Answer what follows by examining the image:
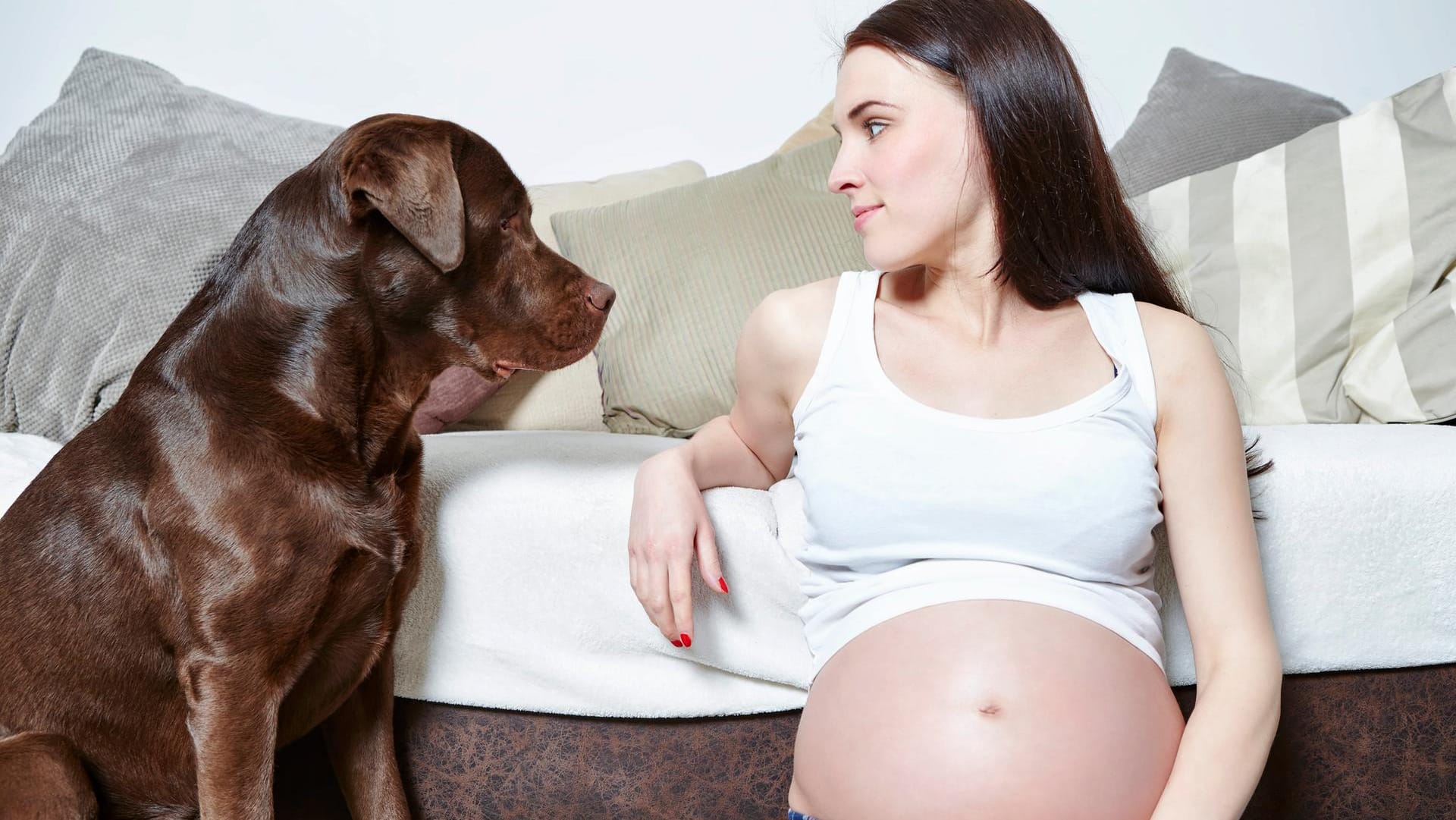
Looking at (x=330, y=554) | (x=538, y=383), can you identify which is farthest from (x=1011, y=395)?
(x=538, y=383)

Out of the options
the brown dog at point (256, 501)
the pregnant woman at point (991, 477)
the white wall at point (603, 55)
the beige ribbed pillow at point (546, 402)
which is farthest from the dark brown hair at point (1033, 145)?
the white wall at point (603, 55)

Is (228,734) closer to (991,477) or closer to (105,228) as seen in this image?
(991,477)

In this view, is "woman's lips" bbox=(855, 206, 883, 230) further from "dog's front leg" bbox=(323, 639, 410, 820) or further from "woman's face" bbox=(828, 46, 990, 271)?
"dog's front leg" bbox=(323, 639, 410, 820)

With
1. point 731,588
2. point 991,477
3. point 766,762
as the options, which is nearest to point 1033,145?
point 991,477

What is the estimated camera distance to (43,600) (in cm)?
108

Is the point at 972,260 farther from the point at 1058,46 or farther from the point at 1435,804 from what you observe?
the point at 1435,804

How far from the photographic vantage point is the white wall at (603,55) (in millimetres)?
2586

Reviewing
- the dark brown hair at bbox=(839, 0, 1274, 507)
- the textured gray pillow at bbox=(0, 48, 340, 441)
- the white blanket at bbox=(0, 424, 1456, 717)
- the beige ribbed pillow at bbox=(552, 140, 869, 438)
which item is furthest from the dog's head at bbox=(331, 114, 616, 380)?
the textured gray pillow at bbox=(0, 48, 340, 441)

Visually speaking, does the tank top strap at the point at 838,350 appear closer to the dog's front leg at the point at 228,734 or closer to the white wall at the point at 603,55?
the dog's front leg at the point at 228,734

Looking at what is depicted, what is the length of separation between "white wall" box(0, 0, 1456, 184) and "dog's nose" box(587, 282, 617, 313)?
1.58 metres

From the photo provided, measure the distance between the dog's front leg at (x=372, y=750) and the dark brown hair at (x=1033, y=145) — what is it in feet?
2.85

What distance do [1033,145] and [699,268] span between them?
0.95 metres

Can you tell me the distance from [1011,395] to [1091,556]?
0.18m

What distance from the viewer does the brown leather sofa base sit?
1232mm
